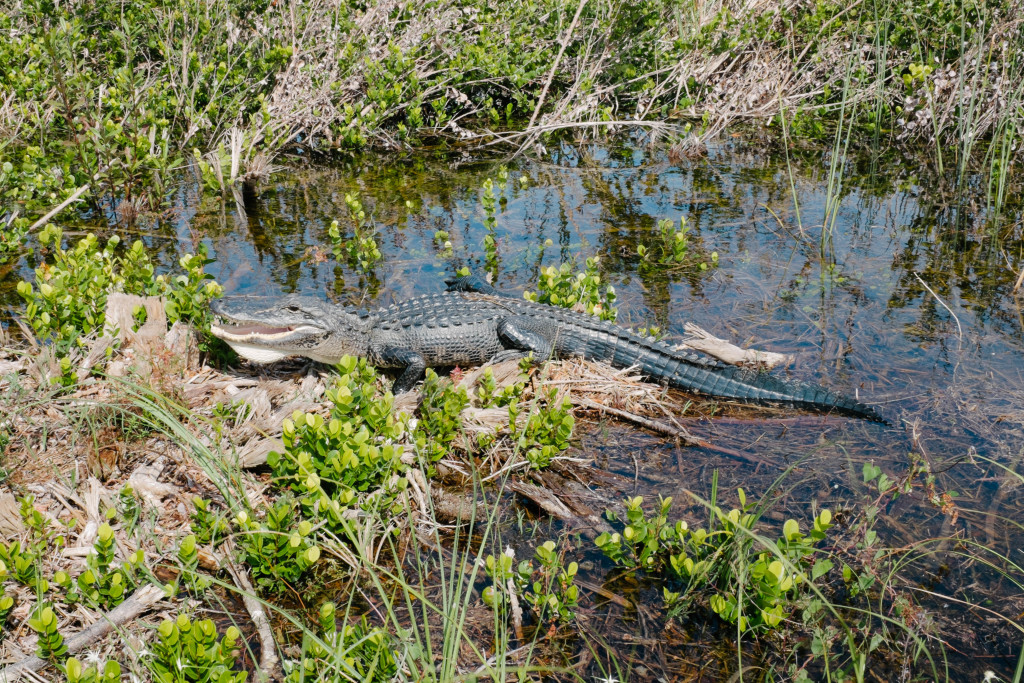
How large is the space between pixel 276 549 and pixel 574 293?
115 inches

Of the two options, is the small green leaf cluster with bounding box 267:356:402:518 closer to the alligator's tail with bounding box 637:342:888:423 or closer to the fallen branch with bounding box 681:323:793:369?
the alligator's tail with bounding box 637:342:888:423

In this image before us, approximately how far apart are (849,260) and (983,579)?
3.60 metres

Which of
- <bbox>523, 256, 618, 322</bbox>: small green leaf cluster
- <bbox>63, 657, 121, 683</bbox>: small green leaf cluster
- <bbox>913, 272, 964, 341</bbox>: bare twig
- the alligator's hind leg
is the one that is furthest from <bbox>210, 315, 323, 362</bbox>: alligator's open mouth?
<bbox>913, 272, 964, 341</bbox>: bare twig

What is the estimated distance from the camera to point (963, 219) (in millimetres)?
6852

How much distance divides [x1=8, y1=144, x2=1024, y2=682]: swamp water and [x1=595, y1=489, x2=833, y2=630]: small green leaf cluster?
0.12 meters

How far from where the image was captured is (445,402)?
382cm

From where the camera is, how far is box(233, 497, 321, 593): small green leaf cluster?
296 centimetres

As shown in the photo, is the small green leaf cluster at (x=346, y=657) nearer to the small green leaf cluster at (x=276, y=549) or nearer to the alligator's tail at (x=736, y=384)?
the small green leaf cluster at (x=276, y=549)

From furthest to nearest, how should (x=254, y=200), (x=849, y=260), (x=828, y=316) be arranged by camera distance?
(x=254, y=200) < (x=849, y=260) < (x=828, y=316)

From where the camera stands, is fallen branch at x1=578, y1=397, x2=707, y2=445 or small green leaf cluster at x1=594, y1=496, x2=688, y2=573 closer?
small green leaf cluster at x1=594, y1=496, x2=688, y2=573

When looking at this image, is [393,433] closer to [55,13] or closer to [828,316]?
[828,316]

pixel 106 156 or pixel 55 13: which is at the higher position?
pixel 55 13

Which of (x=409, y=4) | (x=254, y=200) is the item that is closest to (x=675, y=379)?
(x=254, y=200)

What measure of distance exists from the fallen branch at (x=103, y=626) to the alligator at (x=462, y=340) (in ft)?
5.73
